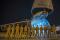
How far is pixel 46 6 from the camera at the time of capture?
4438 mm

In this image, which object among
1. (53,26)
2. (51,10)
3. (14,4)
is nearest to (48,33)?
(53,26)

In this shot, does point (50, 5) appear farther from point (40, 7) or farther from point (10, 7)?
point (10, 7)

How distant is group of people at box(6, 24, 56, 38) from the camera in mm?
4293

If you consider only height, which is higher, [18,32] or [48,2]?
[48,2]

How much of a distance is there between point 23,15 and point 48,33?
64cm

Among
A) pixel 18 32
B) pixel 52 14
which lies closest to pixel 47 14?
pixel 52 14

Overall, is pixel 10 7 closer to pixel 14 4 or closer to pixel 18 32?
pixel 14 4

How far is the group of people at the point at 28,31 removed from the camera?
14.1 feet

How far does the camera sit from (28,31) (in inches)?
170

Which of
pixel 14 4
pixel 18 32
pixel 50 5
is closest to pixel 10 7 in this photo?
pixel 14 4

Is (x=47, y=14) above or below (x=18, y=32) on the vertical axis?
above

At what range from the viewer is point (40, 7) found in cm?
444

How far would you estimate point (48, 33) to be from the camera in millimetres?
4293

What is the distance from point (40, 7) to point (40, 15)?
0.18m
